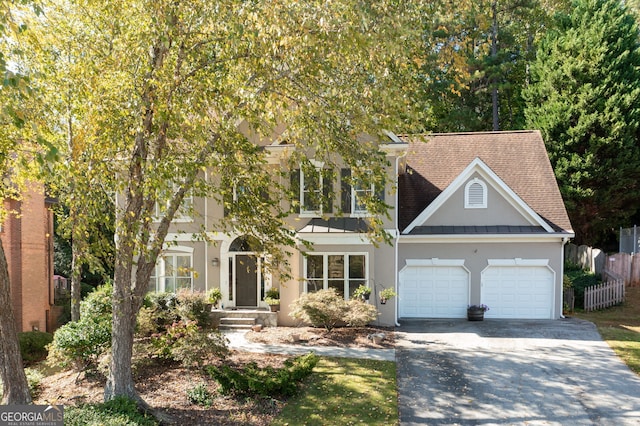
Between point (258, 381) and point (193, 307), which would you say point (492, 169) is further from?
point (258, 381)

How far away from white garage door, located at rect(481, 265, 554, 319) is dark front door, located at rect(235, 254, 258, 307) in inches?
342

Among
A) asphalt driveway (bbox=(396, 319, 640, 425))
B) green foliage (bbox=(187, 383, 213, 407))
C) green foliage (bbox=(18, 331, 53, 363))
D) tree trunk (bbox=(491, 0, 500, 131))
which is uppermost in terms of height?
tree trunk (bbox=(491, 0, 500, 131))

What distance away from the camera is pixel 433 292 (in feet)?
62.1

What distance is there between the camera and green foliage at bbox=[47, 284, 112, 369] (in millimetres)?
11453

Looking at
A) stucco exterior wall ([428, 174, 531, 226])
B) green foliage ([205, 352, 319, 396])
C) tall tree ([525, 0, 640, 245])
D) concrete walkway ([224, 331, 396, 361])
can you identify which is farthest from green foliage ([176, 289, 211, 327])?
tall tree ([525, 0, 640, 245])

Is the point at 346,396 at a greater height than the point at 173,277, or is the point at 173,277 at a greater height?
the point at 173,277

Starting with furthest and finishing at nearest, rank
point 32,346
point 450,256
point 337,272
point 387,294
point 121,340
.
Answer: point 450,256
point 337,272
point 387,294
point 32,346
point 121,340

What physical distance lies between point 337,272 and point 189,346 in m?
7.18

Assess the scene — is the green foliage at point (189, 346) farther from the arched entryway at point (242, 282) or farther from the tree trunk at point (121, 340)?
the arched entryway at point (242, 282)

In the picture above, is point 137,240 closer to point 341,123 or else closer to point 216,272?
point 341,123

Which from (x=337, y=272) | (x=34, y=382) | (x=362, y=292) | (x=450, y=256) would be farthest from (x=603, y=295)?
(x=34, y=382)

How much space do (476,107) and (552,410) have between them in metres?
27.8

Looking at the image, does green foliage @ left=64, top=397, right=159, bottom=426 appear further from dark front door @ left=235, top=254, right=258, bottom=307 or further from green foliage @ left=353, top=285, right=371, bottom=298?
dark front door @ left=235, top=254, right=258, bottom=307

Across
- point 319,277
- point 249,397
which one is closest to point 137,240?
point 249,397
